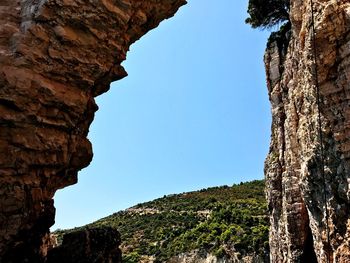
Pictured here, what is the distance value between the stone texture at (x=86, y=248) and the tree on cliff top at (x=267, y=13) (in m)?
21.7

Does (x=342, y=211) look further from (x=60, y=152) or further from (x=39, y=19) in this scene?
(x=39, y=19)

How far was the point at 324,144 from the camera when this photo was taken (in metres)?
16.3

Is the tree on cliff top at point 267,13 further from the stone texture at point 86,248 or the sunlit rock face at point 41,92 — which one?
the stone texture at point 86,248

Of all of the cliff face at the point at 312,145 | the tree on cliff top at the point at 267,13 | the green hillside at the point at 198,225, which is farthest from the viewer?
the green hillside at the point at 198,225

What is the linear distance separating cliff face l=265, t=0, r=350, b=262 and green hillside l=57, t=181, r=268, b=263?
2008 cm

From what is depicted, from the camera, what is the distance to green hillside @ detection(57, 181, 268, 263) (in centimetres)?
4603

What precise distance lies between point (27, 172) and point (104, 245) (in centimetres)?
394

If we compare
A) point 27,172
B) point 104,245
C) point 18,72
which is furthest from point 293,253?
point 18,72

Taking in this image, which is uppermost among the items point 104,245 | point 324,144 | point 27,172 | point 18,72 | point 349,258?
point 18,72

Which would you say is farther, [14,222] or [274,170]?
[274,170]

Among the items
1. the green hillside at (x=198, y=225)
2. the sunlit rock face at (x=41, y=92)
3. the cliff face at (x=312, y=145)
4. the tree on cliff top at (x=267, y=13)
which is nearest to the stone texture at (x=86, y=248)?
the sunlit rock face at (x=41, y=92)

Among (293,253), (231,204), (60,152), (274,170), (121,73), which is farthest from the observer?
(231,204)

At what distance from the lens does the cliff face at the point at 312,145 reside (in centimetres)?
1529

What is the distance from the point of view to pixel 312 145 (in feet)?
58.7
